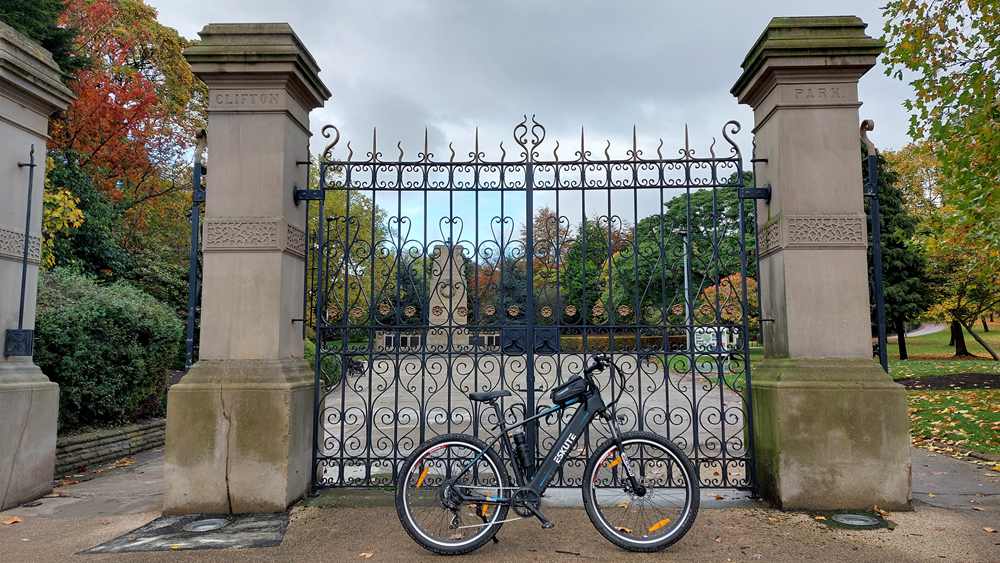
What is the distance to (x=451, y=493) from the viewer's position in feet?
14.0

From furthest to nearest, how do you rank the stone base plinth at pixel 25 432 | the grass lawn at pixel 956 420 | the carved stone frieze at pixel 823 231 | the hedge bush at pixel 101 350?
1. the grass lawn at pixel 956 420
2. the hedge bush at pixel 101 350
3. the stone base plinth at pixel 25 432
4. the carved stone frieze at pixel 823 231

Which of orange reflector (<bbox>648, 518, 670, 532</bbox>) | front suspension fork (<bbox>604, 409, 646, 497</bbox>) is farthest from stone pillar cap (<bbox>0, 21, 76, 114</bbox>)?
orange reflector (<bbox>648, 518, 670, 532</bbox>)

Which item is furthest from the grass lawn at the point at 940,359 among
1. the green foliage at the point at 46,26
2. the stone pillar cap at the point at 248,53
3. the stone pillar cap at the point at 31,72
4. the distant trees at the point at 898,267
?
the green foliage at the point at 46,26

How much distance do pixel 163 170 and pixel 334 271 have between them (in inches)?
834

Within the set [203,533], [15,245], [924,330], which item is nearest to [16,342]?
[15,245]

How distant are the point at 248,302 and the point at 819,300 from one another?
4902mm

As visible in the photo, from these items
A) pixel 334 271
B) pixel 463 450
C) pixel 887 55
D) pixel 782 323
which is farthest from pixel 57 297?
pixel 887 55

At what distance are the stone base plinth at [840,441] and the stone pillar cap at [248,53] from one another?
503cm

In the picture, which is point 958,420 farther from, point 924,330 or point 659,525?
point 924,330

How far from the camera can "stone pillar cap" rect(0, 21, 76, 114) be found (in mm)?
5562

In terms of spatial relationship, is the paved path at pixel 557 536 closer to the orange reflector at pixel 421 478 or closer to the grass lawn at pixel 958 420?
the orange reflector at pixel 421 478

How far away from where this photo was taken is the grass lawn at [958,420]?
326 inches

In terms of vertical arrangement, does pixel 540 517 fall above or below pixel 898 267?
below

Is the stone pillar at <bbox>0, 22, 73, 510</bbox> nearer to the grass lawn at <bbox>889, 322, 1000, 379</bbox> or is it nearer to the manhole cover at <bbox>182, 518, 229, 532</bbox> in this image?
the manhole cover at <bbox>182, 518, 229, 532</bbox>
